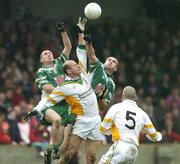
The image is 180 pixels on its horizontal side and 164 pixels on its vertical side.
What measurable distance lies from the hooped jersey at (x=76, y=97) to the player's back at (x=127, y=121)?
977mm

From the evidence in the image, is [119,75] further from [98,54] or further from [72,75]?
[72,75]

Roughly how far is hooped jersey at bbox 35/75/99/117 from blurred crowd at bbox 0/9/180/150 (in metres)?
4.57

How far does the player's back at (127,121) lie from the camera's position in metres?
15.8

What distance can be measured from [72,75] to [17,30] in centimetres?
868

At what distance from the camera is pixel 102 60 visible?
25484mm

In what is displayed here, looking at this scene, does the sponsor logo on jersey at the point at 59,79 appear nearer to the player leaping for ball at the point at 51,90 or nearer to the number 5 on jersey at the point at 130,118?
the player leaping for ball at the point at 51,90

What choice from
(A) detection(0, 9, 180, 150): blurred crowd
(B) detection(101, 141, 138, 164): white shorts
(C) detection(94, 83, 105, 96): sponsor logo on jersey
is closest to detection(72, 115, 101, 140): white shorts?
(C) detection(94, 83, 105, 96): sponsor logo on jersey

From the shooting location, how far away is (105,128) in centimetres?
1586

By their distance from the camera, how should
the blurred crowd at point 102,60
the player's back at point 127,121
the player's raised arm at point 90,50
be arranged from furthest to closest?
the blurred crowd at point 102,60, the player's raised arm at point 90,50, the player's back at point 127,121

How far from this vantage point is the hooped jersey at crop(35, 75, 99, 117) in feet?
54.3

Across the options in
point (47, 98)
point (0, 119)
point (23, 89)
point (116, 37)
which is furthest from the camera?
point (116, 37)

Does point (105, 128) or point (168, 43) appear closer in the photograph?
point (105, 128)

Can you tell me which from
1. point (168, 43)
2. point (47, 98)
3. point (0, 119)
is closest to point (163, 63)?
point (168, 43)

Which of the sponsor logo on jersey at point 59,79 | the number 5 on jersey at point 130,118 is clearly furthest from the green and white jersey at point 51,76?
the number 5 on jersey at point 130,118
